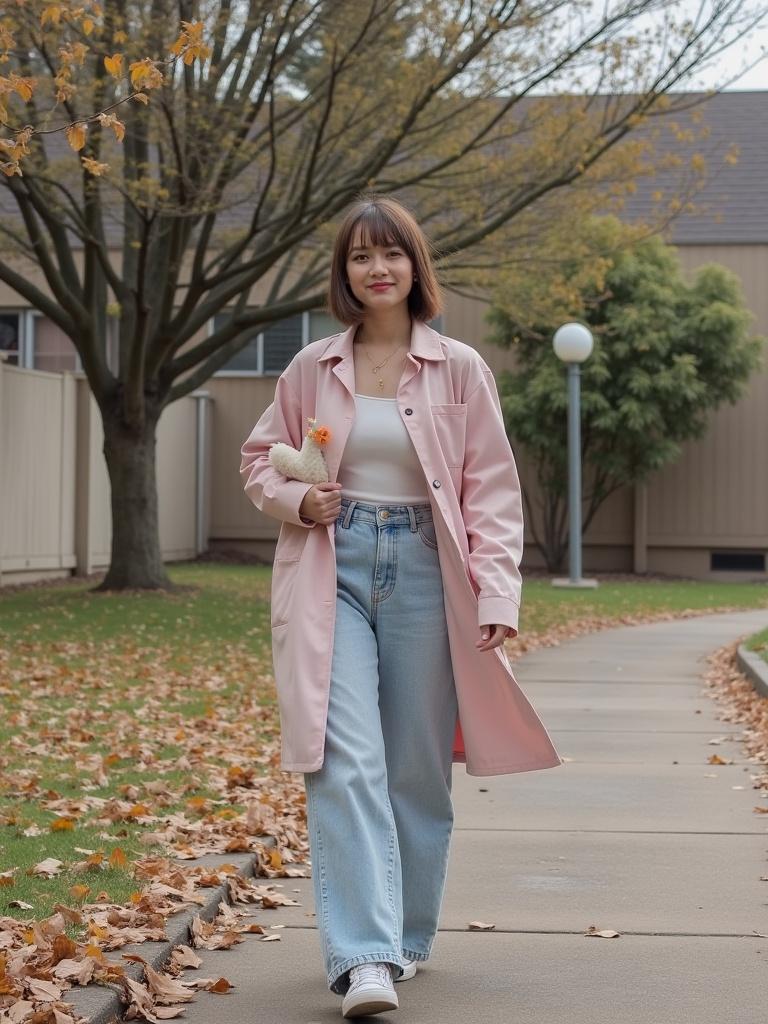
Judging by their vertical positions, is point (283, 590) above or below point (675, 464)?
below

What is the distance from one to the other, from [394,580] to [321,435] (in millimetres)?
425

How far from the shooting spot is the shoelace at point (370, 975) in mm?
3809

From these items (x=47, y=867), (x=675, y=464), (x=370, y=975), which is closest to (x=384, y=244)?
(x=370, y=975)

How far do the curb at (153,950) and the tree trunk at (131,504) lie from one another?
1145 centimetres

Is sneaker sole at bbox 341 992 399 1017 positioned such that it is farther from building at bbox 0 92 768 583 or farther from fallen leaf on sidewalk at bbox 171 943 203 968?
building at bbox 0 92 768 583

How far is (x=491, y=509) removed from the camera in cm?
423

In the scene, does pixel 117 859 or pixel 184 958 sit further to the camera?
pixel 117 859

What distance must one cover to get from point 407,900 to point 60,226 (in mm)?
12644

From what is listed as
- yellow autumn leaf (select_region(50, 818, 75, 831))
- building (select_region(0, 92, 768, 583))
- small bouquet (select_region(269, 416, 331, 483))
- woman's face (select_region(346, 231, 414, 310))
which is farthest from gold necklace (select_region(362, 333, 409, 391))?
building (select_region(0, 92, 768, 583))

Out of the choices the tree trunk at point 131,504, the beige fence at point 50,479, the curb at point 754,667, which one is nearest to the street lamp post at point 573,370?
the tree trunk at point 131,504

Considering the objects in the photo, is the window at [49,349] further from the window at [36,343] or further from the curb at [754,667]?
the curb at [754,667]

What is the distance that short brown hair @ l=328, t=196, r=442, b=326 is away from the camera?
4258mm

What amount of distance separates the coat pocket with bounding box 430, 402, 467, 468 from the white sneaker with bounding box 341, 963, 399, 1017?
4.26 feet

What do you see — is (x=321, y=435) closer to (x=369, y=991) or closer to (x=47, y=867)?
(x=369, y=991)
